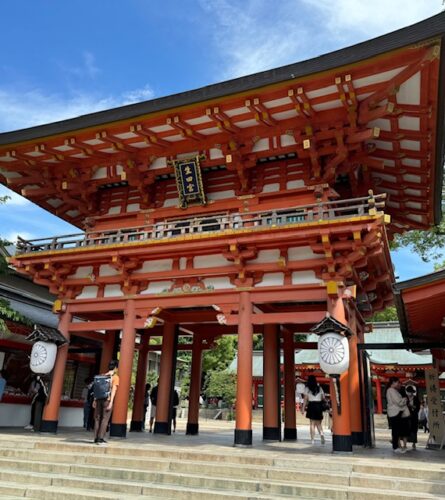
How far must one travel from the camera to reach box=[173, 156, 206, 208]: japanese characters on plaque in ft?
38.1

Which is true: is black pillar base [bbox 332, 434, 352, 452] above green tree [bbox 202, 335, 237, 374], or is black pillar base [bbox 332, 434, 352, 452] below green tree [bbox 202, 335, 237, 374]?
below

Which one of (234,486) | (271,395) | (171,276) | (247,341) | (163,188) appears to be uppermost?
(163,188)

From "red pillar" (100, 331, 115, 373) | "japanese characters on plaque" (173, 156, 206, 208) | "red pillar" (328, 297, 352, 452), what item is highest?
"japanese characters on plaque" (173, 156, 206, 208)

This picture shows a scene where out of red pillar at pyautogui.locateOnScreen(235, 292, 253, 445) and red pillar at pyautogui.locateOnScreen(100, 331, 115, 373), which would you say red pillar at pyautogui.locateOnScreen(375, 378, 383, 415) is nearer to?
red pillar at pyautogui.locateOnScreen(100, 331, 115, 373)

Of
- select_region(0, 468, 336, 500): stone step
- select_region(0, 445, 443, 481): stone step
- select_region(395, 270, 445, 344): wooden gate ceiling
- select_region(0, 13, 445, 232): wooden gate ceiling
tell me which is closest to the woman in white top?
select_region(395, 270, 445, 344): wooden gate ceiling

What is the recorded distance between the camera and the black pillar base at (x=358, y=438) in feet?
36.8

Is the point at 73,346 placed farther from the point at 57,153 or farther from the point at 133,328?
the point at 57,153

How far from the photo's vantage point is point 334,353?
348 inches

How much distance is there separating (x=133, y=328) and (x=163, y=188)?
4.09m

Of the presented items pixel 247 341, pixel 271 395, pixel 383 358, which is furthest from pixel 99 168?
pixel 383 358

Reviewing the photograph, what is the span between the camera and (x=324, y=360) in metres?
8.86

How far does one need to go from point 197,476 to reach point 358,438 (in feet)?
20.1

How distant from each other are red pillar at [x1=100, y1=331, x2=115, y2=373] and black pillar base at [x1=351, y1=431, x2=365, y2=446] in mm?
7699

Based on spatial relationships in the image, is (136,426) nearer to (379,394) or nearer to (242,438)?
(242,438)
